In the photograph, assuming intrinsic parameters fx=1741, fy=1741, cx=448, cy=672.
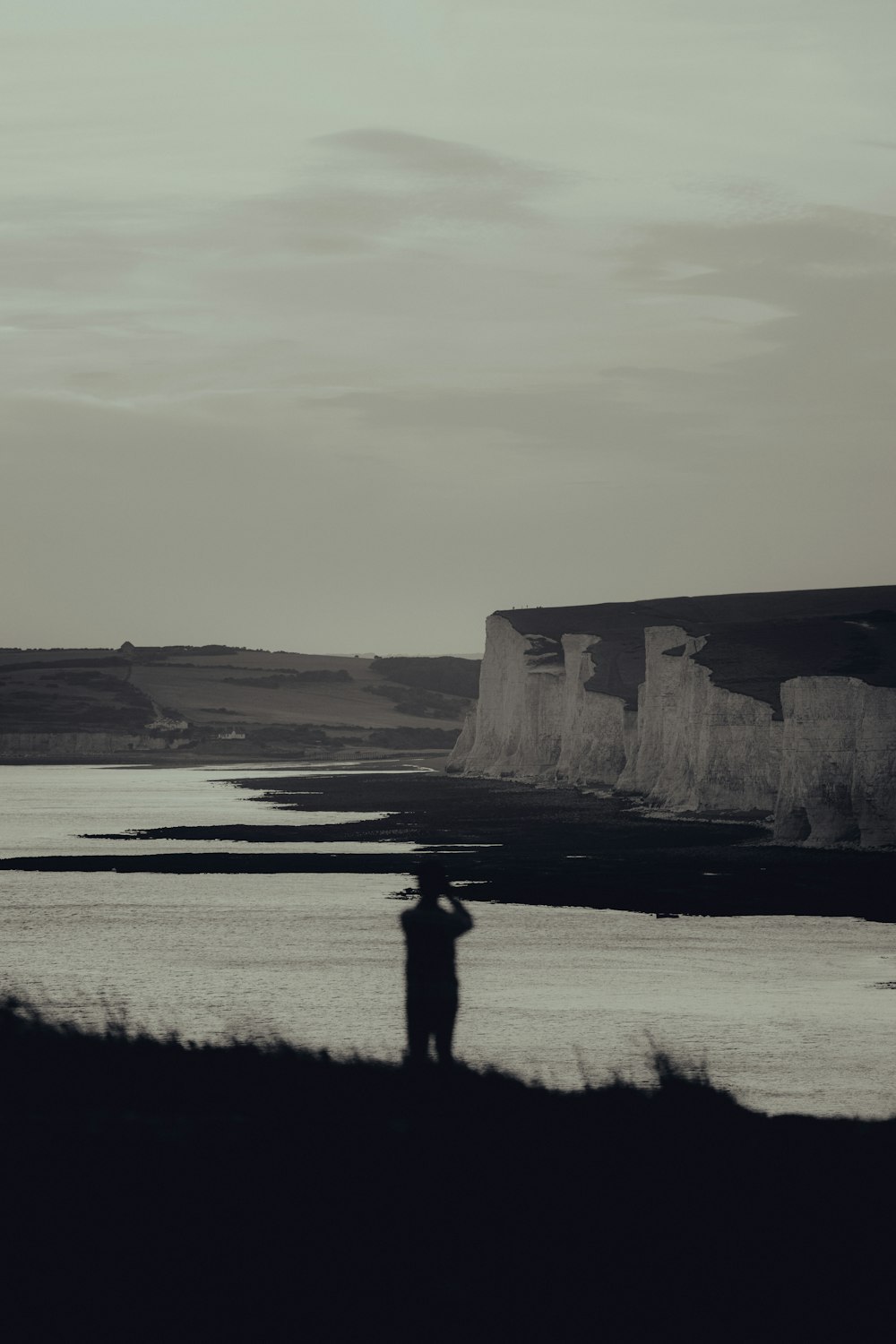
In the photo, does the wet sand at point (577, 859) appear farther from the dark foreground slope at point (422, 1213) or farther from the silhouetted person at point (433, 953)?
the dark foreground slope at point (422, 1213)

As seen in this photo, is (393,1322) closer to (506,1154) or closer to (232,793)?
(506,1154)

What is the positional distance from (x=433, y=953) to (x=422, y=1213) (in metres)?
3.45

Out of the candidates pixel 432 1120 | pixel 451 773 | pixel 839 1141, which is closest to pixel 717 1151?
pixel 839 1141

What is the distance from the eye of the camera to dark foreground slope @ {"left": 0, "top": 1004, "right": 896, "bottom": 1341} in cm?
806

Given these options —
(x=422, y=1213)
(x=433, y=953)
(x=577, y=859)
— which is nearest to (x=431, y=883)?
(x=433, y=953)

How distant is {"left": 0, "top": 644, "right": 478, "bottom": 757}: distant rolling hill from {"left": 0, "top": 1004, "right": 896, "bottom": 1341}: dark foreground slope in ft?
434

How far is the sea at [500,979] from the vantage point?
16031 millimetres

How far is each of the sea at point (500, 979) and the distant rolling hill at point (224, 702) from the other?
112578 millimetres

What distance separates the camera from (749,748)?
54.7 metres

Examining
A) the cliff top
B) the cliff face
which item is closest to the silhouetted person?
the cliff face

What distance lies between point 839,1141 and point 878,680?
3069 cm

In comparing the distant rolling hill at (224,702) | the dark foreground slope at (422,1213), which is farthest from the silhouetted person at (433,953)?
the distant rolling hill at (224,702)

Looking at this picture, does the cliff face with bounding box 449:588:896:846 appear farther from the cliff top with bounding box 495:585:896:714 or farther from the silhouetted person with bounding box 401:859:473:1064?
the silhouetted person with bounding box 401:859:473:1064

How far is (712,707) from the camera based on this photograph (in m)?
56.0
